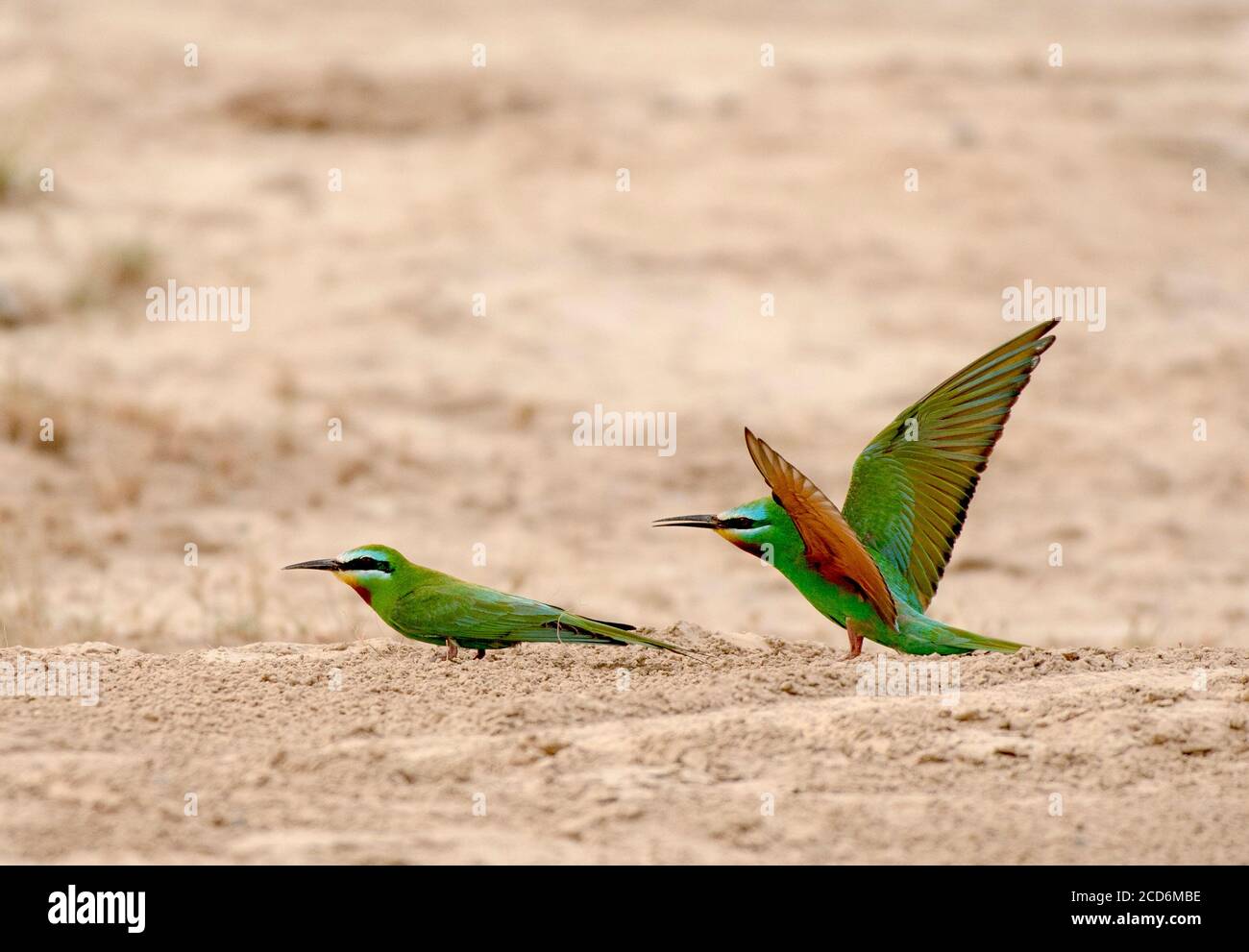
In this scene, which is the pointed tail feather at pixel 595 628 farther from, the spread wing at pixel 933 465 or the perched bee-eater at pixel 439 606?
the spread wing at pixel 933 465

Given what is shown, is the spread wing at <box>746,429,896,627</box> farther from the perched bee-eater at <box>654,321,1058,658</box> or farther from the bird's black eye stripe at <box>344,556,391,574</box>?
the bird's black eye stripe at <box>344,556,391,574</box>

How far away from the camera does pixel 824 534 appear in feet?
12.9

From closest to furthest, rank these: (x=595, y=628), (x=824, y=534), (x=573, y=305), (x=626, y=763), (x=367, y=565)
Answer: (x=626, y=763)
(x=824, y=534)
(x=595, y=628)
(x=367, y=565)
(x=573, y=305)

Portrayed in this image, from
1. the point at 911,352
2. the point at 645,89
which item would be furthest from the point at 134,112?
the point at 911,352

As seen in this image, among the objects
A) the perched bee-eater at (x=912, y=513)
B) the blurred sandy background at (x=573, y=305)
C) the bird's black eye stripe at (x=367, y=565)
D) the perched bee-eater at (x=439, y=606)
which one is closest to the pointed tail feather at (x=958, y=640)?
the perched bee-eater at (x=912, y=513)

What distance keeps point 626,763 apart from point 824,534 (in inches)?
30.8

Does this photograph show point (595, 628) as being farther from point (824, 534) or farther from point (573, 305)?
point (573, 305)

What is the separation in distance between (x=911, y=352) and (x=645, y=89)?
534cm

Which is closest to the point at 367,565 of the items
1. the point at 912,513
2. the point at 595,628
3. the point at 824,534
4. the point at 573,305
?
the point at 595,628

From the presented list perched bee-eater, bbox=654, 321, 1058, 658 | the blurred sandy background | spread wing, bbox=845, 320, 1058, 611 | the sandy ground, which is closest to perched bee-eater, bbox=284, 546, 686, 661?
the sandy ground

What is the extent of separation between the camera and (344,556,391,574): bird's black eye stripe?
422 cm

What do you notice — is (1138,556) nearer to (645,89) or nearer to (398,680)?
(398,680)

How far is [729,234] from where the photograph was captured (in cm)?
1312

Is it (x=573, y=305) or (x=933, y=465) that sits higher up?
(x=573, y=305)
